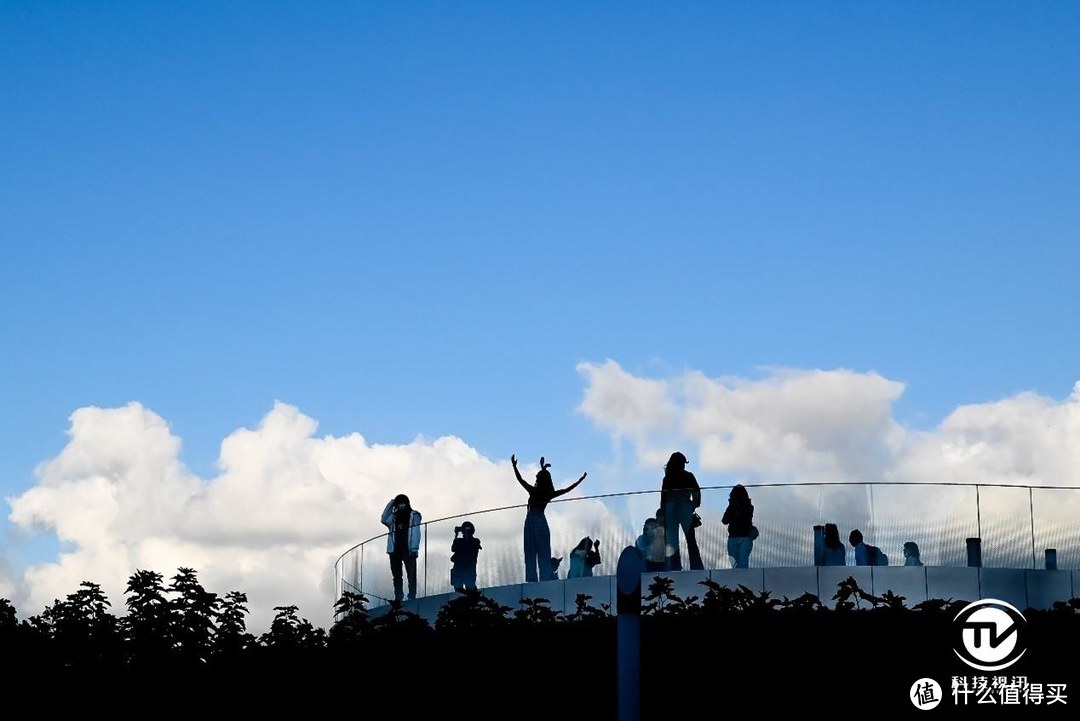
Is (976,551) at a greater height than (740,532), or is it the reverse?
(740,532)

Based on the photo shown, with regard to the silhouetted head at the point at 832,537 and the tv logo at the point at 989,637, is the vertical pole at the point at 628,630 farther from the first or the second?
the silhouetted head at the point at 832,537

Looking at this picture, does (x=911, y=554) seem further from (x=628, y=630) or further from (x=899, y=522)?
(x=628, y=630)

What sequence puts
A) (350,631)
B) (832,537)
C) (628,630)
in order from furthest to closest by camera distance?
1. (832,537)
2. (350,631)
3. (628,630)

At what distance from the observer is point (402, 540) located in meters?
26.8

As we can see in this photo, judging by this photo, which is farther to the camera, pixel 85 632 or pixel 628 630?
pixel 85 632

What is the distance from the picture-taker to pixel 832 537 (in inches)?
888

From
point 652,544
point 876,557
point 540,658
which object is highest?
point 652,544

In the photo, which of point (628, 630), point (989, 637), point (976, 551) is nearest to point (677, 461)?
point (976, 551)

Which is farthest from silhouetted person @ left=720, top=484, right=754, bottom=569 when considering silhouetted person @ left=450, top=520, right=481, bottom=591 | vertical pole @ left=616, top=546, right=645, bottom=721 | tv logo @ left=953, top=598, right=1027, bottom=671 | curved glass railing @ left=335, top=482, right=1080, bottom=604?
vertical pole @ left=616, top=546, right=645, bottom=721

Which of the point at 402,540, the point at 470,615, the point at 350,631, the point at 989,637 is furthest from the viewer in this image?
the point at 402,540

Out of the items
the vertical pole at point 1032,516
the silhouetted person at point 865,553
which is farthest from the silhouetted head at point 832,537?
the vertical pole at point 1032,516

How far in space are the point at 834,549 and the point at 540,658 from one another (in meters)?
7.16

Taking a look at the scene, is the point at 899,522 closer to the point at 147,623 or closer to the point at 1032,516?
the point at 1032,516

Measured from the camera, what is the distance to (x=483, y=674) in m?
17.0
